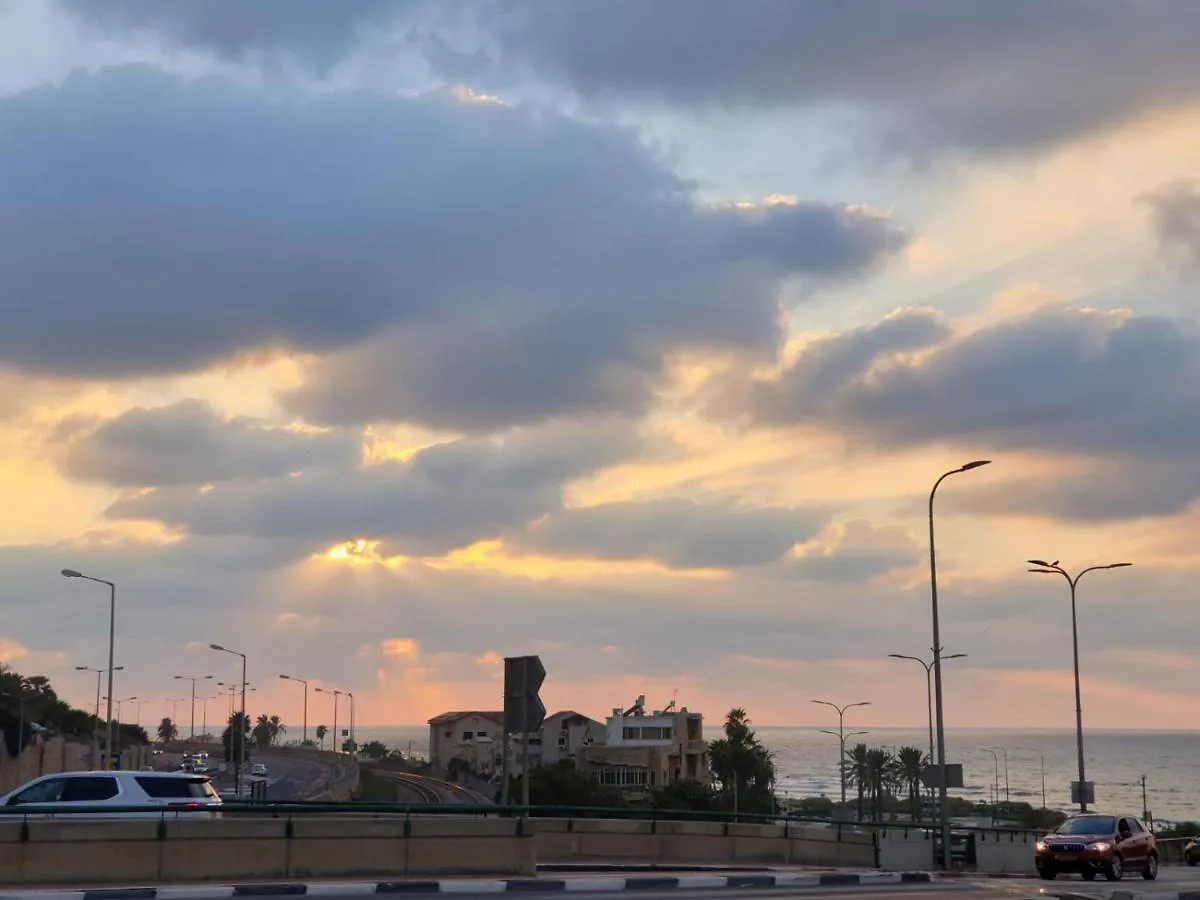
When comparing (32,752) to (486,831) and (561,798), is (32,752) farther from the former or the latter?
(486,831)

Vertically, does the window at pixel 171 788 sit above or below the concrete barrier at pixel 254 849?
above

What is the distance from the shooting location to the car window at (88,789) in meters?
27.9

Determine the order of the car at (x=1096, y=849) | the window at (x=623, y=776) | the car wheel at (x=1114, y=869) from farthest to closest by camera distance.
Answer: the window at (x=623, y=776), the car at (x=1096, y=849), the car wheel at (x=1114, y=869)

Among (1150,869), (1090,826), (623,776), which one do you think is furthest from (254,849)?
(623,776)

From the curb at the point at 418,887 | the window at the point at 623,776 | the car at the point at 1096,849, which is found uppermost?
the curb at the point at 418,887

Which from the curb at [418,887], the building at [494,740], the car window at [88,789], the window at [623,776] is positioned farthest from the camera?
the building at [494,740]

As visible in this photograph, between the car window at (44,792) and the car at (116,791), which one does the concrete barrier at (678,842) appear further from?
the car window at (44,792)

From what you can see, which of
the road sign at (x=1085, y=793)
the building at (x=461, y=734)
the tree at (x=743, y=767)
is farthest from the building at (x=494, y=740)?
the road sign at (x=1085, y=793)

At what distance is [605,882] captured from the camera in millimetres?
23594

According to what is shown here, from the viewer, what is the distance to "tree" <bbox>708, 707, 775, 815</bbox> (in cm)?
14350

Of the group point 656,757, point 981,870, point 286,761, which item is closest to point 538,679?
point 981,870

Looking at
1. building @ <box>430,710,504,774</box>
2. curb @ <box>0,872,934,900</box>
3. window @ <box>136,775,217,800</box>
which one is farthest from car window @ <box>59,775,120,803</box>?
building @ <box>430,710,504,774</box>

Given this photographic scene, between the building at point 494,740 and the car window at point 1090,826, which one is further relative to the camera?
the building at point 494,740

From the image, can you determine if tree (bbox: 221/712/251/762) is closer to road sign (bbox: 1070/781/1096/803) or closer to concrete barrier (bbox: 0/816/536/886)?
road sign (bbox: 1070/781/1096/803)
